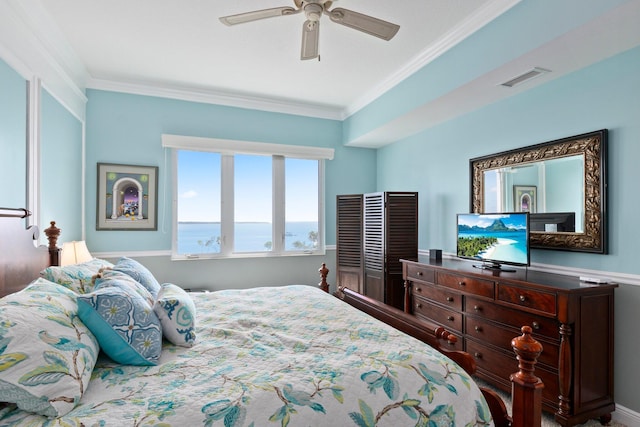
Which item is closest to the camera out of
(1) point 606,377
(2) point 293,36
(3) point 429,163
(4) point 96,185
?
(1) point 606,377

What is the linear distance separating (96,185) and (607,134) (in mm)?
4595

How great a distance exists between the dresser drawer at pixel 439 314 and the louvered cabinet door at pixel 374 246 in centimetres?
53

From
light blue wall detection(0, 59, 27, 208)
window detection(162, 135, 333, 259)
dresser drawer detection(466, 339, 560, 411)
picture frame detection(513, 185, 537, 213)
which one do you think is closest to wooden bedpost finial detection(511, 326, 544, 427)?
dresser drawer detection(466, 339, 560, 411)

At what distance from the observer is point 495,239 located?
283 cm

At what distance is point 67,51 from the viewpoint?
3.03 metres

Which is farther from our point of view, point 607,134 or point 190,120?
point 190,120

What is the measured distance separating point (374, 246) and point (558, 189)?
1.89 meters

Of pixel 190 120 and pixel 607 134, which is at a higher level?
pixel 190 120

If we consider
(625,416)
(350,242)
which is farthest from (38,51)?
(625,416)

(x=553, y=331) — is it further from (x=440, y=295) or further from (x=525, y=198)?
(x=525, y=198)

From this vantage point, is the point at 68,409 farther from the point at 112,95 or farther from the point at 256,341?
the point at 112,95

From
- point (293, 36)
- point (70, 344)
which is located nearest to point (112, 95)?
point (293, 36)

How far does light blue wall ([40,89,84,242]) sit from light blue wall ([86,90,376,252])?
0.21 m

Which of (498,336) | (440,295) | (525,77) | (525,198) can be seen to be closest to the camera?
(498,336)
